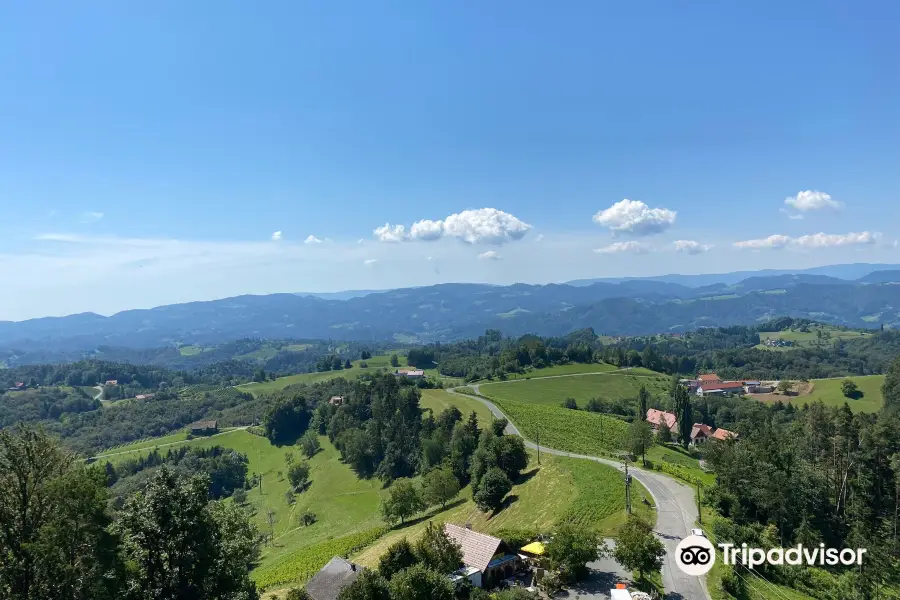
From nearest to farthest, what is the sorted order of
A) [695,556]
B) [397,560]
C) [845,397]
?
1. [397,560]
2. [695,556]
3. [845,397]

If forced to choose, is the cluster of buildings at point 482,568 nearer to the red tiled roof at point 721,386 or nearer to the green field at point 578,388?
the green field at point 578,388

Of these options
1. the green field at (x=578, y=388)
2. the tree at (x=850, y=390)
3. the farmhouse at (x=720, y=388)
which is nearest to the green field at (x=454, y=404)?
the green field at (x=578, y=388)

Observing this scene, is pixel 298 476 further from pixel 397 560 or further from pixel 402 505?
pixel 397 560

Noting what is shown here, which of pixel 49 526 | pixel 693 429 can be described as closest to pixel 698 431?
pixel 693 429

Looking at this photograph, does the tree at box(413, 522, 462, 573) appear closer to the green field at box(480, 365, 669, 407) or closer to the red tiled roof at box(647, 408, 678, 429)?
the red tiled roof at box(647, 408, 678, 429)

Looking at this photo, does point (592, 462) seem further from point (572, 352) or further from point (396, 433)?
point (572, 352)

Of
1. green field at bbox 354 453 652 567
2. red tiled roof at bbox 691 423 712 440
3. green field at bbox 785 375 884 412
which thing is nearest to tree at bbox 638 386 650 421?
red tiled roof at bbox 691 423 712 440
